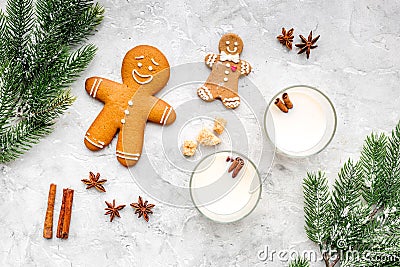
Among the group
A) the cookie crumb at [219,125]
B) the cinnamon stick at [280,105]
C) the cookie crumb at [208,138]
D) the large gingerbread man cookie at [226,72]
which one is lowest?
the cookie crumb at [208,138]

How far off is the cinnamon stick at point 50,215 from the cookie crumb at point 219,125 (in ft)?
1.65

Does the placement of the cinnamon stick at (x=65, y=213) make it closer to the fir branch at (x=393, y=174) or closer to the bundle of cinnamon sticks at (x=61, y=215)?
the bundle of cinnamon sticks at (x=61, y=215)

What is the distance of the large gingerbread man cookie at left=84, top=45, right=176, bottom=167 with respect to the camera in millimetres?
1823

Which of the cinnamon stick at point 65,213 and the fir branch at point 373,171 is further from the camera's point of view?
the cinnamon stick at point 65,213

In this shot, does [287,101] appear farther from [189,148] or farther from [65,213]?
[65,213]

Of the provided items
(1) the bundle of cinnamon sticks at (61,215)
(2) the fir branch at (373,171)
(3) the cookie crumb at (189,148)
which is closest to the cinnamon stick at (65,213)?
(1) the bundle of cinnamon sticks at (61,215)

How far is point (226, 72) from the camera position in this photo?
1856mm

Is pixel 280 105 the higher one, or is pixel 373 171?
pixel 280 105

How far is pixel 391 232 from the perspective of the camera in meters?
1.67

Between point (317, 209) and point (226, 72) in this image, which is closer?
point (317, 209)

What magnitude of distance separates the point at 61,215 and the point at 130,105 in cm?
38

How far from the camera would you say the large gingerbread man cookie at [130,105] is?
182 centimetres

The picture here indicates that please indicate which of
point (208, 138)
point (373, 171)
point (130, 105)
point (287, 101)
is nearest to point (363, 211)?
point (373, 171)

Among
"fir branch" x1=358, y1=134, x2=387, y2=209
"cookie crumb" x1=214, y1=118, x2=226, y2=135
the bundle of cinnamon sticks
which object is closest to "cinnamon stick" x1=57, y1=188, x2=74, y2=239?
the bundle of cinnamon sticks
